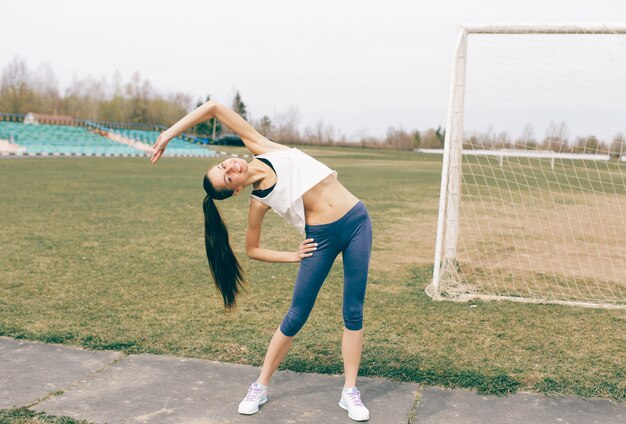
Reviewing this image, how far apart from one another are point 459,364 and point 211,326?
2005 millimetres

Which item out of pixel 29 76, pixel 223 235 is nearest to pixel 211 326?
pixel 223 235

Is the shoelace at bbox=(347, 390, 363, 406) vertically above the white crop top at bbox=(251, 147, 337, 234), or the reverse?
the white crop top at bbox=(251, 147, 337, 234)

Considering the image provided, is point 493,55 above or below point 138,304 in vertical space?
above

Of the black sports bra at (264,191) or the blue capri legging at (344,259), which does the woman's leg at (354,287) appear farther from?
the black sports bra at (264,191)

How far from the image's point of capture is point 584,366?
13.7 feet

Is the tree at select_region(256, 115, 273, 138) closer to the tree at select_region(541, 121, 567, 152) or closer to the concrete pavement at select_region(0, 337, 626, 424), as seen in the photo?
the concrete pavement at select_region(0, 337, 626, 424)

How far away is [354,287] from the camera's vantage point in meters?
3.44

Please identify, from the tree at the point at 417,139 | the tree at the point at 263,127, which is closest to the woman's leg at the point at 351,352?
the tree at the point at 263,127

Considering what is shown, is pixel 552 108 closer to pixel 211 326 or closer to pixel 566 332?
pixel 566 332

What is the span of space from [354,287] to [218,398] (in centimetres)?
106

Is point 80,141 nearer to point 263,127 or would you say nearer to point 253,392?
point 263,127

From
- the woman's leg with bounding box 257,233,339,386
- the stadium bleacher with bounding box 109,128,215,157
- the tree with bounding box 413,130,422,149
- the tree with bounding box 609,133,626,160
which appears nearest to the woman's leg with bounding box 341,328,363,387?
the woman's leg with bounding box 257,233,339,386

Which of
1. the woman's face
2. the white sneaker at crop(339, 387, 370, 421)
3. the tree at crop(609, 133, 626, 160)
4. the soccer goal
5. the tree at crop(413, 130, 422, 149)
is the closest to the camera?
the woman's face

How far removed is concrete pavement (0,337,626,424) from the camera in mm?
3371
